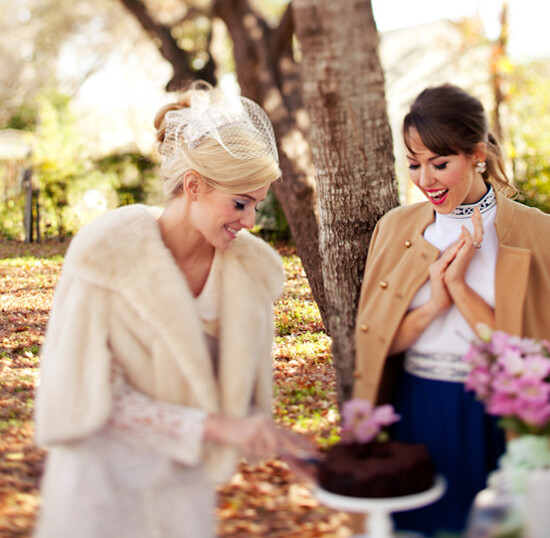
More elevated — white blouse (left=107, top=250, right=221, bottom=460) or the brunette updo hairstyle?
the brunette updo hairstyle

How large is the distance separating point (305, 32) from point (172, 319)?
185cm

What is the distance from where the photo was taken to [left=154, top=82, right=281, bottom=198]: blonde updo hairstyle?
8.68 feet

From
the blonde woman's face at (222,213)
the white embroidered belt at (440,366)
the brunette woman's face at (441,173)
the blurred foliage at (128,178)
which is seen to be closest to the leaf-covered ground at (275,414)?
the white embroidered belt at (440,366)

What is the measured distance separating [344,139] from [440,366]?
142cm

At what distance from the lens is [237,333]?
2662 mm

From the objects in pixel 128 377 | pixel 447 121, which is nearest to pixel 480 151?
pixel 447 121

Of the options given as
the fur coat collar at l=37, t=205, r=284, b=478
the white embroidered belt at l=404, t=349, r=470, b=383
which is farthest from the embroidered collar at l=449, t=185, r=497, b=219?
the fur coat collar at l=37, t=205, r=284, b=478

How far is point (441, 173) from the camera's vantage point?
306 cm

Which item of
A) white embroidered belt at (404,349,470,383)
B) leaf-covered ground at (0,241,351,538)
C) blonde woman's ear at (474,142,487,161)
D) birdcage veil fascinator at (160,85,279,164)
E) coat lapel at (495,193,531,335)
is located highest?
birdcage veil fascinator at (160,85,279,164)

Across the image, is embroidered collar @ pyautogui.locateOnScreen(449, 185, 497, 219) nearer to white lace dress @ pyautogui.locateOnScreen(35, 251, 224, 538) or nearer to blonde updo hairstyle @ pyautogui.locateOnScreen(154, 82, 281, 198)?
blonde updo hairstyle @ pyautogui.locateOnScreen(154, 82, 281, 198)

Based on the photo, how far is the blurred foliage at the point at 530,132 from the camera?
11.4m

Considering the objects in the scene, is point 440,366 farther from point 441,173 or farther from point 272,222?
point 272,222

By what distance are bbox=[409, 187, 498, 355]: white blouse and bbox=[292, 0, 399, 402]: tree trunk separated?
0.64m

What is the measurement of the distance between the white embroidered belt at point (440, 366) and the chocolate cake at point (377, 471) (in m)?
0.57
